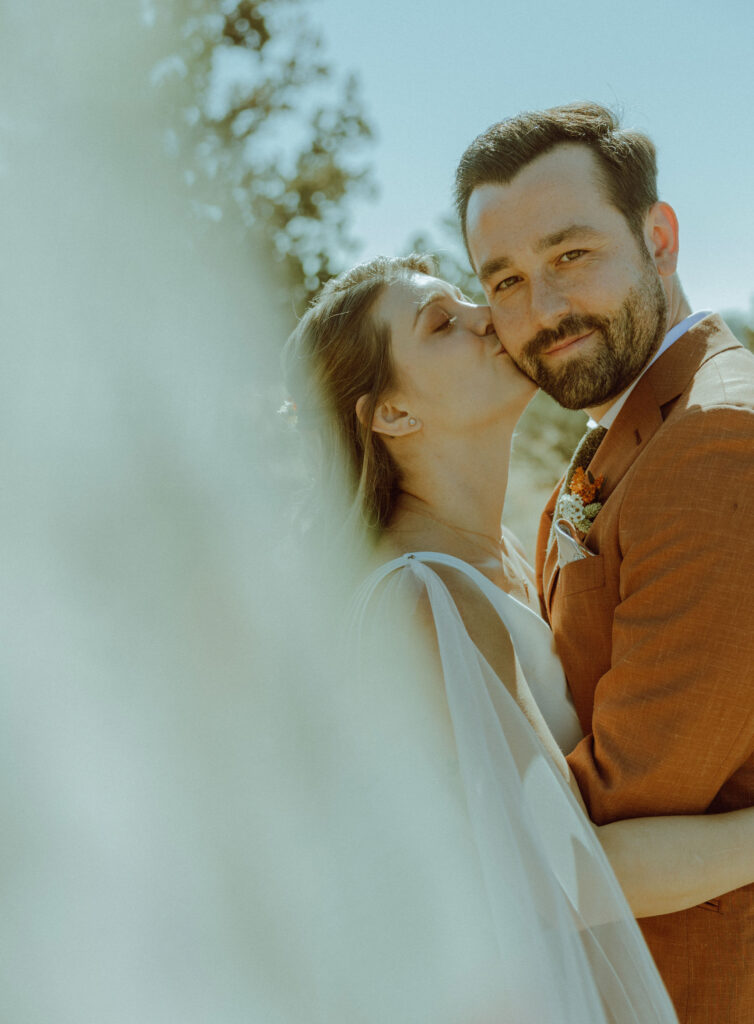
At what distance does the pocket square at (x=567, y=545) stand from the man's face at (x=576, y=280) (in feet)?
1.39

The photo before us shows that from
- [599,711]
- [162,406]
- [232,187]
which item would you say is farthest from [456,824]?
[232,187]

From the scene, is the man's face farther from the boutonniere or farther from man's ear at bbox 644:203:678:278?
the boutonniere

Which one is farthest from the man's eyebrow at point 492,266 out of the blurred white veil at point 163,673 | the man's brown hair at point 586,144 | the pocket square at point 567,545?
the blurred white veil at point 163,673

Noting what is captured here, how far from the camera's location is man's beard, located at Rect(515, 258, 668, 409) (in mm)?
2533

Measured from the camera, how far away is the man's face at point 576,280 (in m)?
2.56

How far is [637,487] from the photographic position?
208cm

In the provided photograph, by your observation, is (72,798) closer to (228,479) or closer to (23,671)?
(23,671)

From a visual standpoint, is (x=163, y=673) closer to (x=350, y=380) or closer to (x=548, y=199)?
(x=350, y=380)

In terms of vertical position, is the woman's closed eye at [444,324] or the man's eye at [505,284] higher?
the man's eye at [505,284]

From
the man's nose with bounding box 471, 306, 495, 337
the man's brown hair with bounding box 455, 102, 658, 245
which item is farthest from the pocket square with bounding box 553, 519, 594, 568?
the man's brown hair with bounding box 455, 102, 658, 245

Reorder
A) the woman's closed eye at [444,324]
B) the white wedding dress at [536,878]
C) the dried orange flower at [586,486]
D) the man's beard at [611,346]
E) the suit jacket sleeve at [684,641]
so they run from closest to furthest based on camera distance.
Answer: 1. the white wedding dress at [536,878]
2. the suit jacket sleeve at [684,641]
3. the dried orange flower at [586,486]
4. the man's beard at [611,346]
5. the woman's closed eye at [444,324]

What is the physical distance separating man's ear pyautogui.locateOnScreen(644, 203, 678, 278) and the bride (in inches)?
21.1

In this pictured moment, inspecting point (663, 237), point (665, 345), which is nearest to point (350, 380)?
point (665, 345)

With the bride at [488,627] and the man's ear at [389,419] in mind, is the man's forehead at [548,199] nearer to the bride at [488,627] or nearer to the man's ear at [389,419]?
the bride at [488,627]
